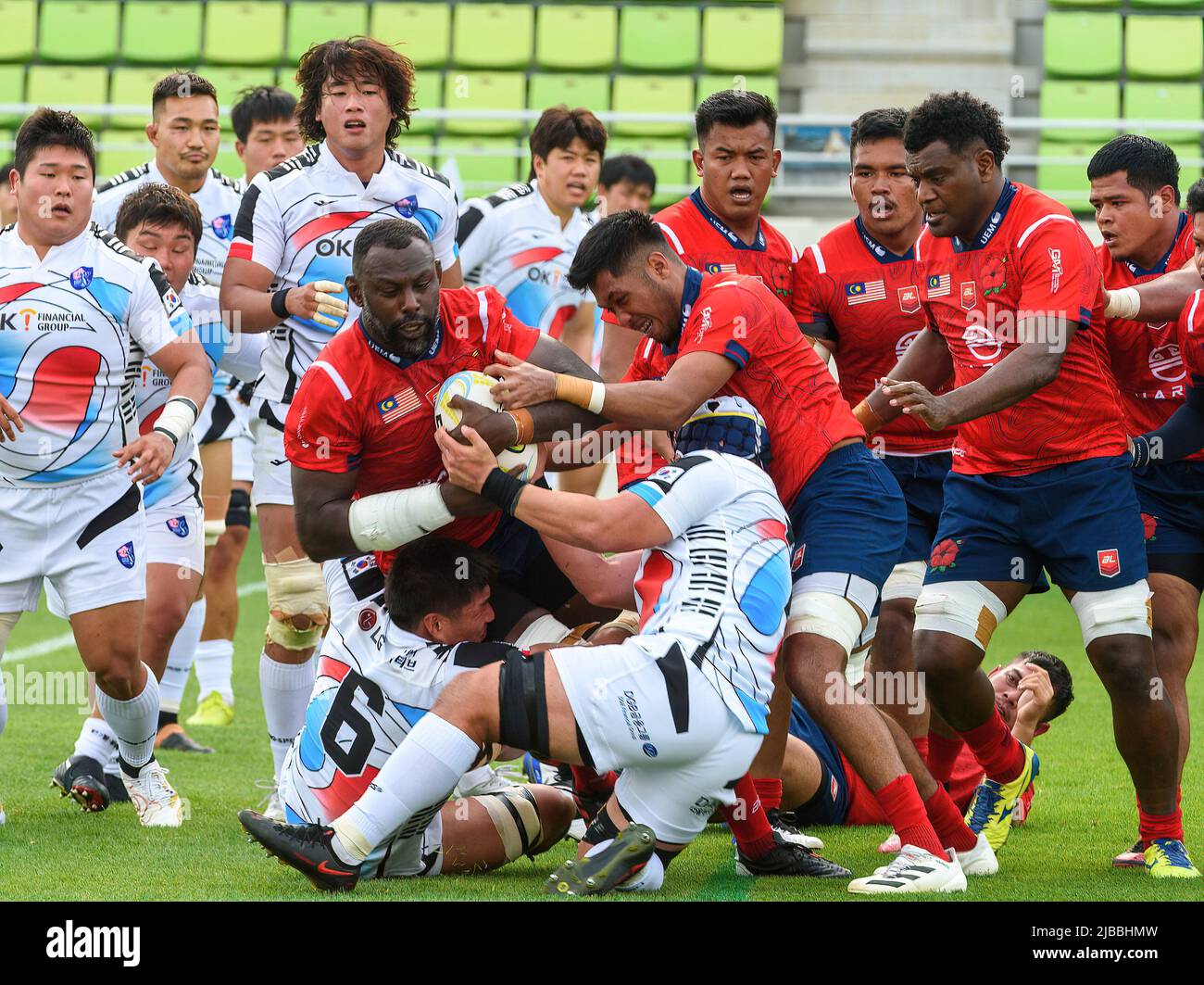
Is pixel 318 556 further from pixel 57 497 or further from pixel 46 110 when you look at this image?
pixel 46 110

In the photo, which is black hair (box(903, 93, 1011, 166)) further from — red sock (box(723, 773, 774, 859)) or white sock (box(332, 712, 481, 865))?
white sock (box(332, 712, 481, 865))

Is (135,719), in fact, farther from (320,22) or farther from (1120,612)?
(320,22)

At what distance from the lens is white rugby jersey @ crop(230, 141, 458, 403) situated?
629 cm

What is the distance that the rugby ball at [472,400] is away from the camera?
4793 millimetres

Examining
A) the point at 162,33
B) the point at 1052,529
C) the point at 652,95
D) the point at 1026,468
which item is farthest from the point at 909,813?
the point at 162,33

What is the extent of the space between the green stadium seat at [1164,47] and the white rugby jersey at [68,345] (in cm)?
1480

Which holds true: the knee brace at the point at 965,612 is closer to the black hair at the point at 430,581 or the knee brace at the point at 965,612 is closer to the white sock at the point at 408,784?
the black hair at the point at 430,581

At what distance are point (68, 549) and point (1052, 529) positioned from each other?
3355 millimetres

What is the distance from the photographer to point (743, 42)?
18.0 m


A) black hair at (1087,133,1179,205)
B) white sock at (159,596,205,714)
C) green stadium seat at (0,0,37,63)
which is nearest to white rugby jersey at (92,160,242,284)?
white sock at (159,596,205,714)

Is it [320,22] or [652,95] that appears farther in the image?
[320,22]

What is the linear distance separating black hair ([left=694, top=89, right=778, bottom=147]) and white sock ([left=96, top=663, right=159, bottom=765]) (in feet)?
9.64

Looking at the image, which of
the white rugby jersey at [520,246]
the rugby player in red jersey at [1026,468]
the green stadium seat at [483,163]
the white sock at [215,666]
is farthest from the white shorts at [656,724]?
the green stadium seat at [483,163]

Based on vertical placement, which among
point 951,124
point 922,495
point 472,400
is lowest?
point 922,495
